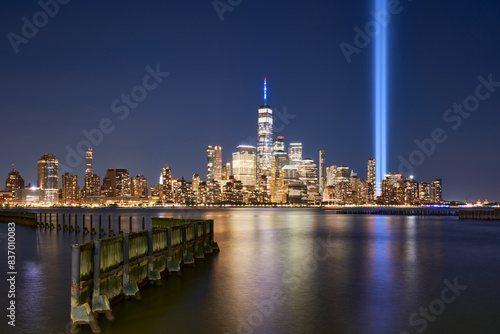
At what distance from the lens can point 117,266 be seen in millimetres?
17328

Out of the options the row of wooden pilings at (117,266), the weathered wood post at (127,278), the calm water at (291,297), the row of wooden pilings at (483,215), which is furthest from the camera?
the row of wooden pilings at (483,215)

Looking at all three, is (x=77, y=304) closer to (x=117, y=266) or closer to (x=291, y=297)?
(x=117, y=266)

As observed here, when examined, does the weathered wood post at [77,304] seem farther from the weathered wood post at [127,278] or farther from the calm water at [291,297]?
the weathered wood post at [127,278]

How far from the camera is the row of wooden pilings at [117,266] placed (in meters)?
14.3

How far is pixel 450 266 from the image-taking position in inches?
1252

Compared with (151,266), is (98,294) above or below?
above

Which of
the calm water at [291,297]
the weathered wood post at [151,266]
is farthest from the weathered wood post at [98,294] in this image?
the weathered wood post at [151,266]

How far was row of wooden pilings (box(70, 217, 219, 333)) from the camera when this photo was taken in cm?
1430

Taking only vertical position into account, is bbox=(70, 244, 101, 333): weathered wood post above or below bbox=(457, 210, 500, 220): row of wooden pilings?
above

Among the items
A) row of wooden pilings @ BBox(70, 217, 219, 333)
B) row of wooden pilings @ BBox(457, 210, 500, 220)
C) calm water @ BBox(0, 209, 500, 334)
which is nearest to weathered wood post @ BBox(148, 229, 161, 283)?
row of wooden pilings @ BBox(70, 217, 219, 333)

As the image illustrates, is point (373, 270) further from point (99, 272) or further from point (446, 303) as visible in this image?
point (99, 272)

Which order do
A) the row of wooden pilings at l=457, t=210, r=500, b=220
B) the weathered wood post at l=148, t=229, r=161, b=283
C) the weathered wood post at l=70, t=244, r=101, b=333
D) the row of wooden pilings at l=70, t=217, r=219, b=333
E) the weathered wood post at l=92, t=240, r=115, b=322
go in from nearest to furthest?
the weathered wood post at l=70, t=244, r=101, b=333 < the row of wooden pilings at l=70, t=217, r=219, b=333 < the weathered wood post at l=92, t=240, r=115, b=322 < the weathered wood post at l=148, t=229, r=161, b=283 < the row of wooden pilings at l=457, t=210, r=500, b=220

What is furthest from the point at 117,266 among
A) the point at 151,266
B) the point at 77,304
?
the point at 151,266

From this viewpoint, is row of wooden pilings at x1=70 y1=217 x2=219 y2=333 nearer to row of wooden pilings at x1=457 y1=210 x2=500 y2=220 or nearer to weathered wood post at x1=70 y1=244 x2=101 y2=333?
weathered wood post at x1=70 y1=244 x2=101 y2=333
